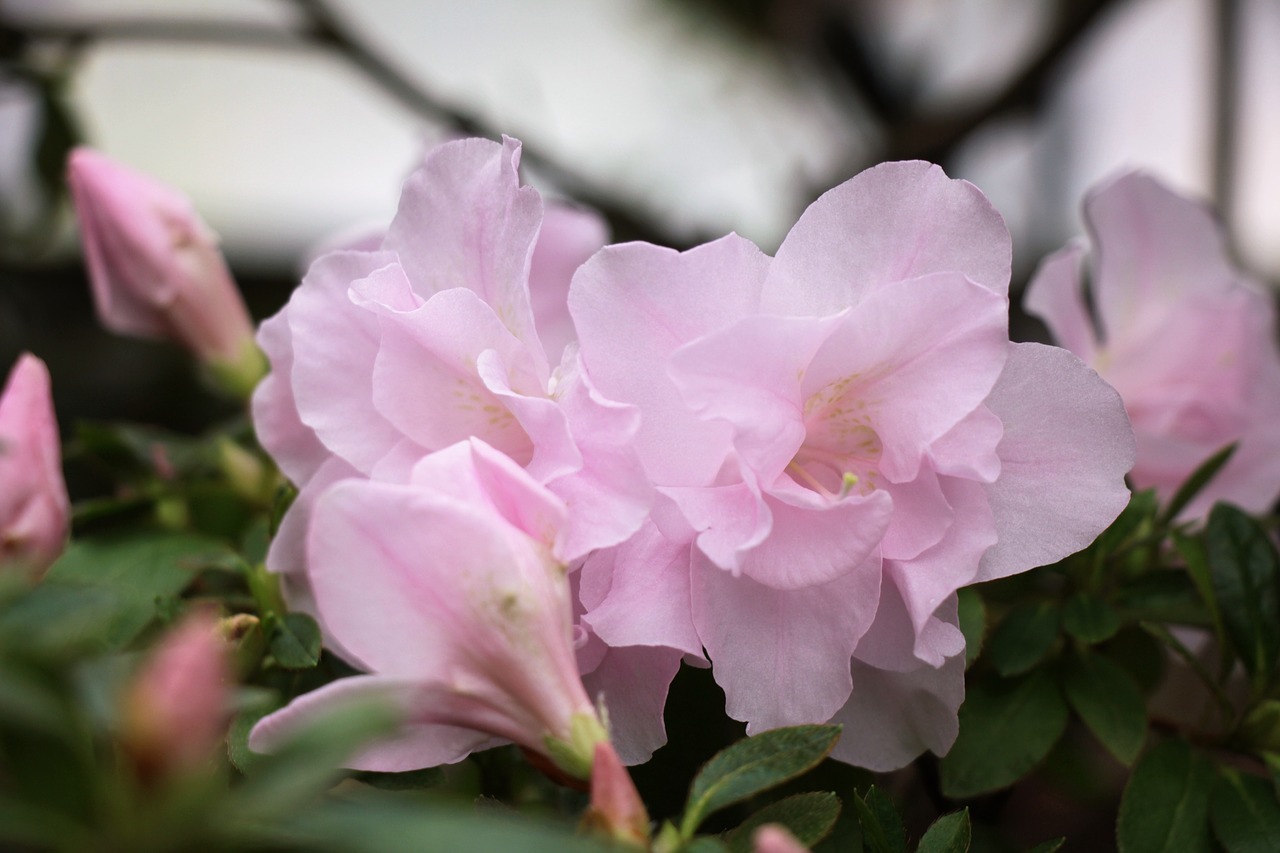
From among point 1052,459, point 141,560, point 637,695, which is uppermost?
point 1052,459

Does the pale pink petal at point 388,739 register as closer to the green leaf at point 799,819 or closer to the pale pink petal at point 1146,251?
the green leaf at point 799,819

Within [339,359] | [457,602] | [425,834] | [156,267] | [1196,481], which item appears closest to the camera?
[425,834]

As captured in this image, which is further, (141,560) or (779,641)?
(141,560)

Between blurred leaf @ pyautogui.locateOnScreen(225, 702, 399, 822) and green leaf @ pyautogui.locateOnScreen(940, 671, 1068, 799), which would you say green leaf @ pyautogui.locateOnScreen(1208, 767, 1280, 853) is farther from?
blurred leaf @ pyautogui.locateOnScreen(225, 702, 399, 822)

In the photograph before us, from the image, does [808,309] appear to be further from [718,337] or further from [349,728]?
[349,728]

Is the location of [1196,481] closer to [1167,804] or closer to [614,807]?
[1167,804]

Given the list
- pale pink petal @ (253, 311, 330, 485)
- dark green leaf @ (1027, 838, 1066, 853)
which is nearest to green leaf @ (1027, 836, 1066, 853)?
dark green leaf @ (1027, 838, 1066, 853)

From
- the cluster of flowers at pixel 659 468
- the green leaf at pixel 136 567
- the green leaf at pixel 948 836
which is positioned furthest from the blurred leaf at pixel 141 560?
the green leaf at pixel 948 836

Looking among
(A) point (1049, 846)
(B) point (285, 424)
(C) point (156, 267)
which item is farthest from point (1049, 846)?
(C) point (156, 267)
